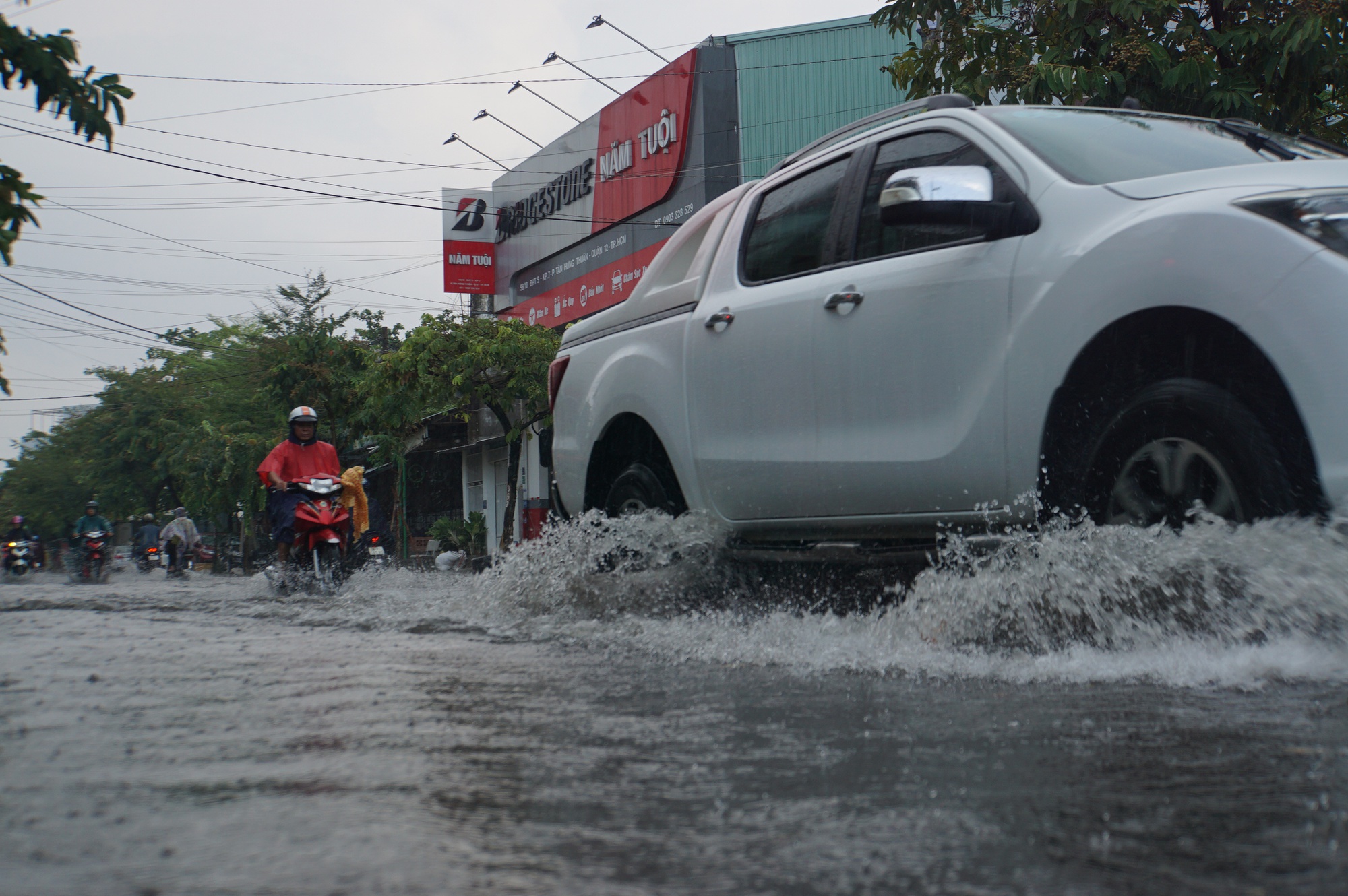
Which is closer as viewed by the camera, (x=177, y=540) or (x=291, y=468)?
(x=291, y=468)

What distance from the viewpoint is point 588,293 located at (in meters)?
29.3

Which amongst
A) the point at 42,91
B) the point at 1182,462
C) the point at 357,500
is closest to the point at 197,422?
the point at 357,500

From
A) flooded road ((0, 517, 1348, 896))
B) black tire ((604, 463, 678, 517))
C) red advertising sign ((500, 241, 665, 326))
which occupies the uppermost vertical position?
red advertising sign ((500, 241, 665, 326))

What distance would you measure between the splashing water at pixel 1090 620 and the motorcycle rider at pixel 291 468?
21.6ft

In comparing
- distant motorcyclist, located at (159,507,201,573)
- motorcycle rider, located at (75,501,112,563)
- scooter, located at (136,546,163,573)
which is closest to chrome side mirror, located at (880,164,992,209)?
motorcycle rider, located at (75,501,112,563)

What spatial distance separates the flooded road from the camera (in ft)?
5.19

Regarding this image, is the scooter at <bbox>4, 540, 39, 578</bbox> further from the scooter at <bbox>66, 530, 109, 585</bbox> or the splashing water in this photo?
the splashing water

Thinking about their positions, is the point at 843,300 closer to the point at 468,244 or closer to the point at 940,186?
the point at 940,186

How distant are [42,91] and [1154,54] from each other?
6471 mm

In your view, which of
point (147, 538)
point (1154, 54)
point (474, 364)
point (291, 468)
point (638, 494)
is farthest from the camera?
point (147, 538)

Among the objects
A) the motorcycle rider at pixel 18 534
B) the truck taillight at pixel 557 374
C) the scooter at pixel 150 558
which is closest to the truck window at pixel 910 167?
the truck taillight at pixel 557 374

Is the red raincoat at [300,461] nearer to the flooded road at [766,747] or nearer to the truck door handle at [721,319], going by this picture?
the flooded road at [766,747]

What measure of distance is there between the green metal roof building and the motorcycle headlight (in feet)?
65.6

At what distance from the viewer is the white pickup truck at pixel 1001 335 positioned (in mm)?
2814
